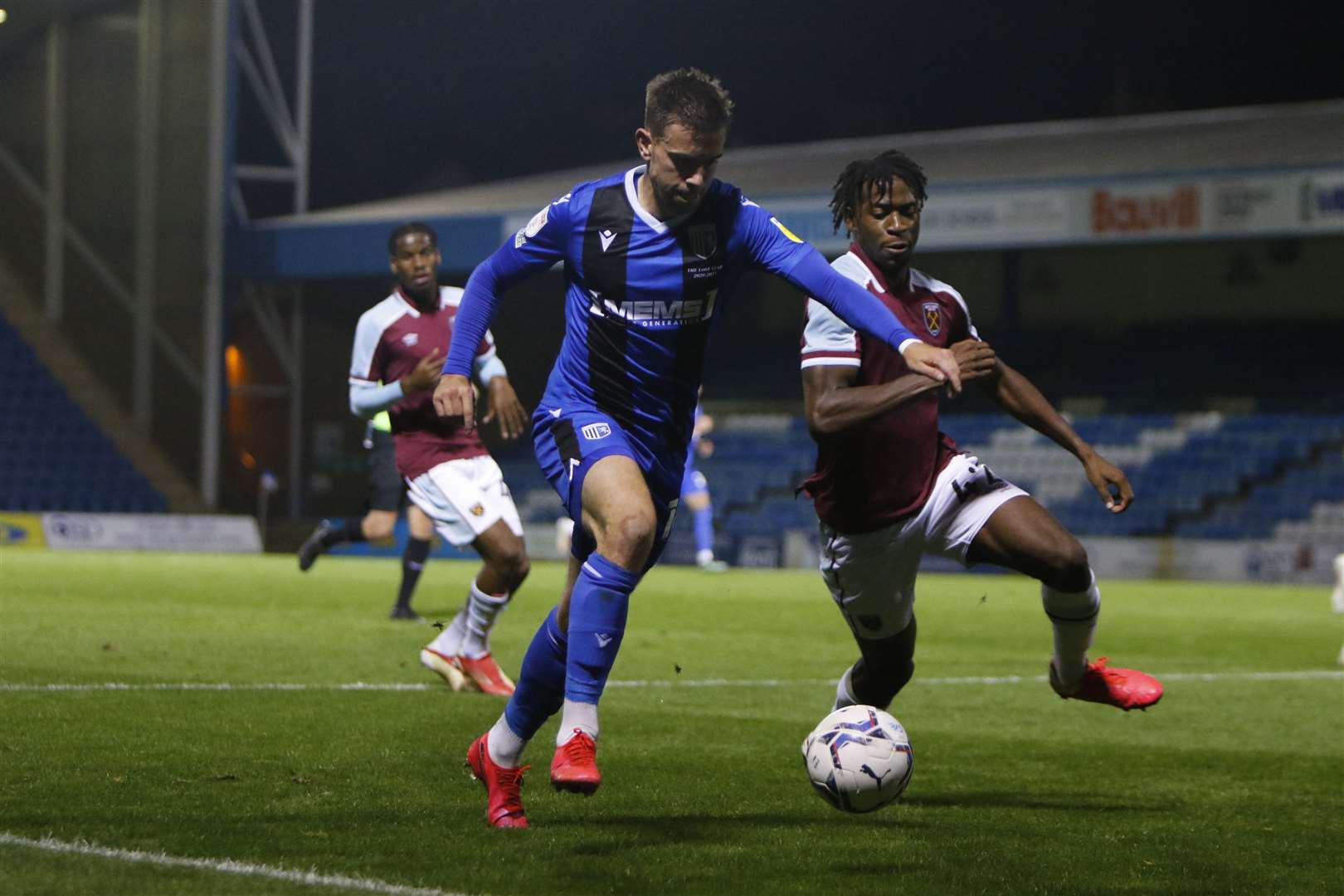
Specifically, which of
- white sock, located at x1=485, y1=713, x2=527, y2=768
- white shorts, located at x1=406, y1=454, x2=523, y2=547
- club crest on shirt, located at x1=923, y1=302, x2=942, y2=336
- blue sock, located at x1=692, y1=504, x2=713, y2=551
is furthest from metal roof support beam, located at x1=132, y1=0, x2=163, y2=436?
white sock, located at x1=485, y1=713, x2=527, y2=768

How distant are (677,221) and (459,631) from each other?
417 centimetres

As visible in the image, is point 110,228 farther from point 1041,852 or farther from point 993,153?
point 1041,852

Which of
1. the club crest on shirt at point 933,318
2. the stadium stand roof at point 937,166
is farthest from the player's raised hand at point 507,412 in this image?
the stadium stand roof at point 937,166

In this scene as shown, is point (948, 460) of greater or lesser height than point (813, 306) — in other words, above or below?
below

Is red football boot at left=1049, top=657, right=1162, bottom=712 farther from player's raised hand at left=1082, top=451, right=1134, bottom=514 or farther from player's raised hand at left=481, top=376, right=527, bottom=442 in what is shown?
player's raised hand at left=481, top=376, right=527, bottom=442

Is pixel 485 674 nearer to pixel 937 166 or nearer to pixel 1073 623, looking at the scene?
pixel 1073 623

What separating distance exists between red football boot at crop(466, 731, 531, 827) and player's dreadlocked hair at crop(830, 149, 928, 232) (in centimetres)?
204

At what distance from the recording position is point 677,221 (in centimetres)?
511

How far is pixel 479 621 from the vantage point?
852cm

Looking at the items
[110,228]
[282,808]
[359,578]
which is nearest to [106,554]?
[359,578]

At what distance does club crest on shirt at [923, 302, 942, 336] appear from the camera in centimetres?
566

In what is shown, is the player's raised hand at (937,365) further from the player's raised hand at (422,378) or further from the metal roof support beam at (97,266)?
the metal roof support beam at (97,266)

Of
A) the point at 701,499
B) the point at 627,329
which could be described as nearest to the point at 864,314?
the point at 627,329

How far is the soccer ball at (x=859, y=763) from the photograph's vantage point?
191 inches
